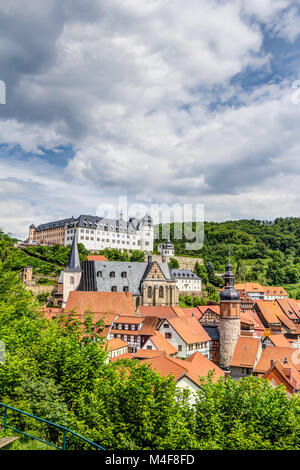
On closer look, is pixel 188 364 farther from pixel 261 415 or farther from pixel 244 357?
pixel 261 415

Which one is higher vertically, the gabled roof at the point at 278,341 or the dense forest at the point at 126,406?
the dense forest at the point at 126,406

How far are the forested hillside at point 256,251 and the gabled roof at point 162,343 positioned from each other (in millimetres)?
72282

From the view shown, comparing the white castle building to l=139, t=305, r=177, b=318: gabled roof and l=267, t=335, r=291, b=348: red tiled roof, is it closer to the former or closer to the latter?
l=139, t=305, r=177, b=318: gabled roof

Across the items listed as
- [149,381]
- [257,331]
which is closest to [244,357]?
[257,331]

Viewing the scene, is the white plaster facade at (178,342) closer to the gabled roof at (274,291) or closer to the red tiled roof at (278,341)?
the red tiled roof at (278,341)

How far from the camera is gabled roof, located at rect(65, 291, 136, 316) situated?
5203 cm

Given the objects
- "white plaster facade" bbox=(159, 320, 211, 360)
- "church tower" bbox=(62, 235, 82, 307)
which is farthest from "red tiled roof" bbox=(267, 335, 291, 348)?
"church tower" bbox=(62, 235, 82, 307)

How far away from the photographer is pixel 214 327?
176 feet

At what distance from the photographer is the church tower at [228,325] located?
4641 centimetres

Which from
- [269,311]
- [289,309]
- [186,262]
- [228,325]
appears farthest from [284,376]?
[186,262]

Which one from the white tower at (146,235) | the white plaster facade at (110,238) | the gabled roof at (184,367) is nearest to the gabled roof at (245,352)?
the gabled roof at (184,367)

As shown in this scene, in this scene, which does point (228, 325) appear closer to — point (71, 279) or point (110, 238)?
point (71, 279)

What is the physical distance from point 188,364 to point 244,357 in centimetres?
1277

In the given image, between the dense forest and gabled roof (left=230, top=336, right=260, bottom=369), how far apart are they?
84.2 feet
